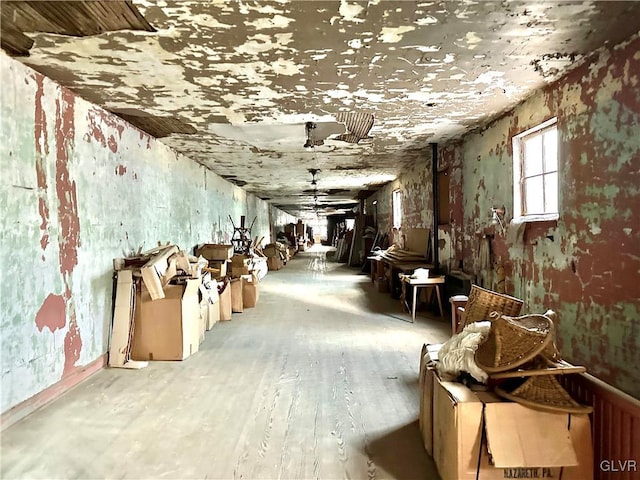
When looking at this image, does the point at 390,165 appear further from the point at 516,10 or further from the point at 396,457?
the point at 396,457

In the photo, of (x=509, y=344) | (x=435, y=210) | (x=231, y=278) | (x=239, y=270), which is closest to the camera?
(x=509, y=344)

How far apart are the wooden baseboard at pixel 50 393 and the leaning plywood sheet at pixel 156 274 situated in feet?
2.40

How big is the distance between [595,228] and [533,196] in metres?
1.08

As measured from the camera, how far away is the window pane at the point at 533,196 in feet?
11.8

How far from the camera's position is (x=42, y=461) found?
2145mm

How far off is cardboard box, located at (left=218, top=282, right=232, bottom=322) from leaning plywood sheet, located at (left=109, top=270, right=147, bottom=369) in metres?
1.71

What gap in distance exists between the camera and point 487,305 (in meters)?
2.50

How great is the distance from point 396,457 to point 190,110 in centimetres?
338

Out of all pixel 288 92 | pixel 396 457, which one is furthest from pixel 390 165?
pixel 396 457

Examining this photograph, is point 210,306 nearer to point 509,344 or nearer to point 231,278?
point 231,278

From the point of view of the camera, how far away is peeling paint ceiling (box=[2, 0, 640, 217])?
212 centimetres

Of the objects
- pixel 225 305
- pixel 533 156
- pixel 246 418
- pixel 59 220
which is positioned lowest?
pixel 246 418

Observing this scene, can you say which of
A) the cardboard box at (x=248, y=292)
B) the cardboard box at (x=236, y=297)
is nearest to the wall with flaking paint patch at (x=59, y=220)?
the cardboard box at (x=236, y=297)

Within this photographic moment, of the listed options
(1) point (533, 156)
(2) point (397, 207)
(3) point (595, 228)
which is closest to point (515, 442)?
(3) point (595, 228)
